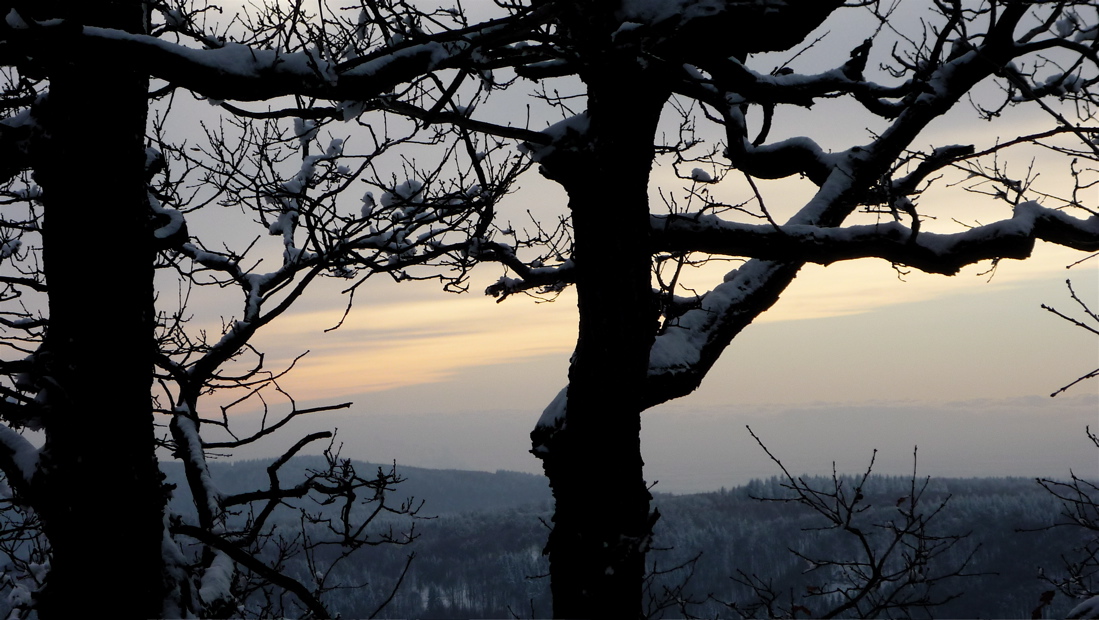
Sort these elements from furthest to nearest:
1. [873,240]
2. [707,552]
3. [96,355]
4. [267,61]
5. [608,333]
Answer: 1. [707,552]
2. [873,240]
3. [608,333]
4. [96,355]
5. [267,61]

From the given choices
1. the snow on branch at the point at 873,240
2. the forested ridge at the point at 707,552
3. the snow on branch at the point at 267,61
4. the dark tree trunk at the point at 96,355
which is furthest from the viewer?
the forested ridge at the point at 707,552

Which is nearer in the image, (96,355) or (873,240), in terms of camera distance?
(96,355)

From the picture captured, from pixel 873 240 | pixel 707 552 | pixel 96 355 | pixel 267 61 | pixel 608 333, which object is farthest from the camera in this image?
pixel 707 552

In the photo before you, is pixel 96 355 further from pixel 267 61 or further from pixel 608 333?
pixel 608 333

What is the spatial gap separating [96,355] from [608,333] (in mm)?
2496

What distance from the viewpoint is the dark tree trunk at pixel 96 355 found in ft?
11.4

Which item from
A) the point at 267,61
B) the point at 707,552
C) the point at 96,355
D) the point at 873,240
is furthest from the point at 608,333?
the point at 707,552

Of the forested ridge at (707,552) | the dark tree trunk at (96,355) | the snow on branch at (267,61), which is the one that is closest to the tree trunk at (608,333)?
the snow on branch at (267,61)

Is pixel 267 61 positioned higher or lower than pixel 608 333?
higher

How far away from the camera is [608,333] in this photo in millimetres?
3887

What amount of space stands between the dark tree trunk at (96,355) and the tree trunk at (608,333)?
208 cm

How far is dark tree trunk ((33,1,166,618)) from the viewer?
348 cm

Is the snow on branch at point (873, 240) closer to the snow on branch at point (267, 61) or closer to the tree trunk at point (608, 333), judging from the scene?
the tree trunk at point (608, 333)

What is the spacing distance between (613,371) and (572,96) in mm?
1996
